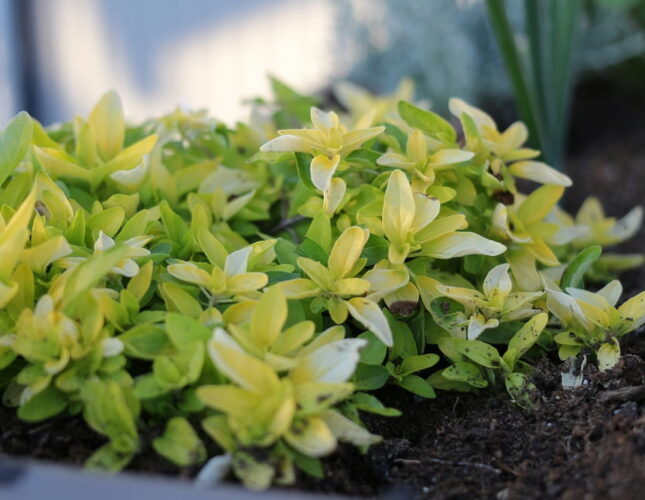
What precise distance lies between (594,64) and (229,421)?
168cm

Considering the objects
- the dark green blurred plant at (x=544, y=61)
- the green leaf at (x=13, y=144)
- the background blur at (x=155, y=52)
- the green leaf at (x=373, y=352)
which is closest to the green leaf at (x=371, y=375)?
the green leaf at (x=373, y=352)

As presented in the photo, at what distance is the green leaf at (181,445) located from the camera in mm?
557

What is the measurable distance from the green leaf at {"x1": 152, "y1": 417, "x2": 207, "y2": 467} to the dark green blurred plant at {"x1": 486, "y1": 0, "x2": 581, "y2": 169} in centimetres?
87

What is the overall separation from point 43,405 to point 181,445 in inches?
4.8

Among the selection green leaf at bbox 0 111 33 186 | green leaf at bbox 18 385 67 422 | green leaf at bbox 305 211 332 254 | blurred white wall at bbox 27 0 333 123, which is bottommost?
blurred white wall at bbox 27 0 333 123

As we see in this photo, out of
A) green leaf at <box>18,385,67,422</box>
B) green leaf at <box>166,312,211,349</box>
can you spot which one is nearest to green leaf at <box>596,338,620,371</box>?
green leaf at <box>166,312,211,349</box>

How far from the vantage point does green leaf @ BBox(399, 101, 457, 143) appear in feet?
2.64

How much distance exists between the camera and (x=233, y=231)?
0.82m

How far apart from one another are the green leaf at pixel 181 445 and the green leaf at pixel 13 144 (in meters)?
0.30

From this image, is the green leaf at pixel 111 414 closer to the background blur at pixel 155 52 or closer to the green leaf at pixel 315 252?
the green leaf at pixel 315 252

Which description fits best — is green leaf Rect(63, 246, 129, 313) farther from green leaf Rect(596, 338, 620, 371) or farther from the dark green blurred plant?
the dark green blurred plant

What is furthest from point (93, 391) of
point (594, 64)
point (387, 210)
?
point (594, 64)

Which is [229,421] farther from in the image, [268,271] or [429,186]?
[429,186]

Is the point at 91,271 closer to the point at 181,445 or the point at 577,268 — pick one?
the point at 181,445
